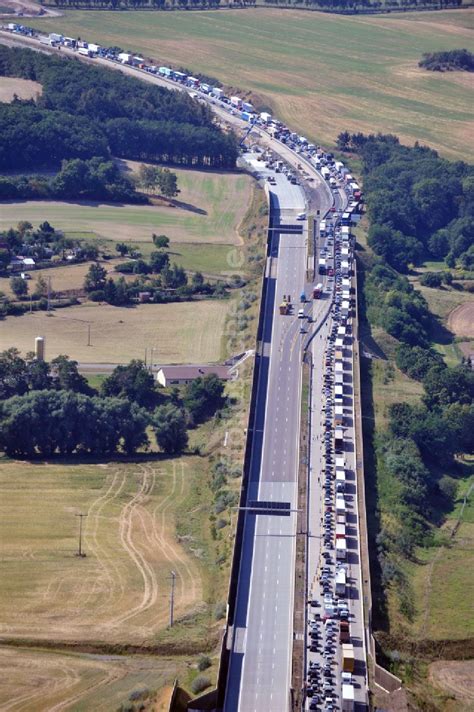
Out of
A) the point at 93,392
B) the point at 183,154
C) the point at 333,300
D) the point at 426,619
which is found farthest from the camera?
the point at 183,154

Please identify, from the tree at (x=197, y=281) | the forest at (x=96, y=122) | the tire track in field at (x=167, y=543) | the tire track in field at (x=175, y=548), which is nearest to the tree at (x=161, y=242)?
the tree at (x=197, y=281)

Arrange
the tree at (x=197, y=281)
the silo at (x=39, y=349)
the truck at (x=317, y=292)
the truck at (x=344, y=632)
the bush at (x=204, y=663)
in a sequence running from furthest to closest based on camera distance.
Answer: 1. the tree at (x=197, y=281)
2. the truck at (x=317, y=292)
3. the silo at (x=39, y=349)
4. the truck at (x=344, y=632)
5. the bush at (x=204, y=663)

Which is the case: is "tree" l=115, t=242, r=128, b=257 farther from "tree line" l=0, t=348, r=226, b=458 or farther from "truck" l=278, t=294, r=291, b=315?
"tree line" l=0, t=348, r=226, b=458

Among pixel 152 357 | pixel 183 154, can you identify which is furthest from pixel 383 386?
pixel 183 154

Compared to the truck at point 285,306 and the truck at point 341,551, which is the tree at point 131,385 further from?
the truck at point 341,551

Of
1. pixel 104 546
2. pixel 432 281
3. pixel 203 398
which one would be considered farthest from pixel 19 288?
pixel 104 546

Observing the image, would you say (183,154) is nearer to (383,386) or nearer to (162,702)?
(383,386)
